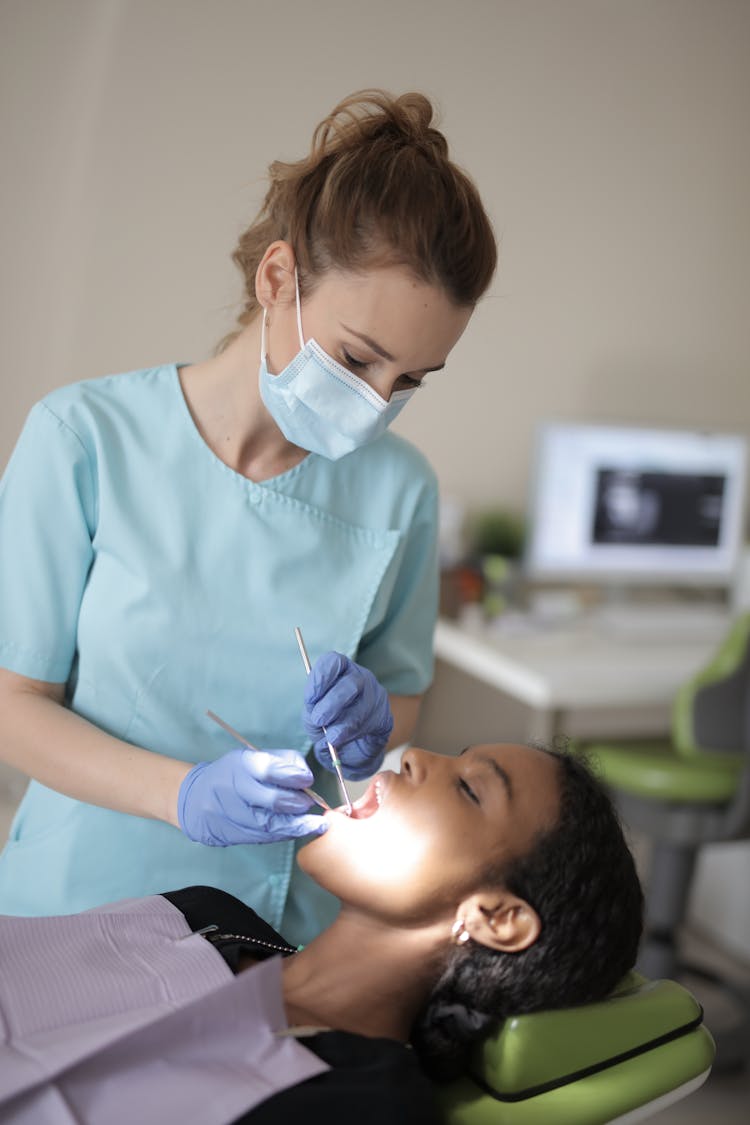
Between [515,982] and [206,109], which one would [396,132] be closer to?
[515,982]

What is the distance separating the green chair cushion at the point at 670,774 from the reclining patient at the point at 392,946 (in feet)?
3.98

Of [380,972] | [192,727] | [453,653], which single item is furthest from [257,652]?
[453,653]

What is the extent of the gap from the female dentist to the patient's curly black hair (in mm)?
226

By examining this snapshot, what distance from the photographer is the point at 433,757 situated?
48.3 inches

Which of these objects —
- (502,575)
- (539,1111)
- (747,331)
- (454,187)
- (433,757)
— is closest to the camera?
(539,1111)

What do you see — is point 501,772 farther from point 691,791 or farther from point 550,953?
point 691,791

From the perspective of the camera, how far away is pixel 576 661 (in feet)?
8.55

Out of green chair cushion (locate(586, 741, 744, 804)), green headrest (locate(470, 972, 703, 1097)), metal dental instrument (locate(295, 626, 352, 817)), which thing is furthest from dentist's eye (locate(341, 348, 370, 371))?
green chair cushion (locate(586, 741, 744, 804))

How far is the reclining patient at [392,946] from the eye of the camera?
0.95m

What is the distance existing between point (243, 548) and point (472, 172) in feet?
5.68

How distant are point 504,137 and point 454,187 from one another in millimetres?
1693

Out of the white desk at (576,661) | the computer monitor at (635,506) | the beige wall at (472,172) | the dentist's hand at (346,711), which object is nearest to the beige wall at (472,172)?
the beige wall at (472,172)

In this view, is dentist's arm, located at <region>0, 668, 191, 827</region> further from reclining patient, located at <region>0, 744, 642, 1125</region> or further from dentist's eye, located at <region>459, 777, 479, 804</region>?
dentist's eye, located at <region>459, 777, 479, 804</region>

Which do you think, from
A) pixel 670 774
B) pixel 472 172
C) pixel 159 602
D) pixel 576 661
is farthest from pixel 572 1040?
pixel 472 172
